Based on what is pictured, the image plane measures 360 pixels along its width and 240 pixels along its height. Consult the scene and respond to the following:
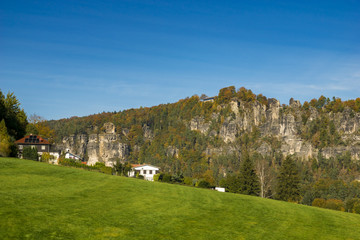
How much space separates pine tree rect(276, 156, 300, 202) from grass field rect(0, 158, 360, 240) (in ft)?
194

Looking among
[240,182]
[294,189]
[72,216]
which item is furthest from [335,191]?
[72,216]

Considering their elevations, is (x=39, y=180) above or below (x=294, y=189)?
above

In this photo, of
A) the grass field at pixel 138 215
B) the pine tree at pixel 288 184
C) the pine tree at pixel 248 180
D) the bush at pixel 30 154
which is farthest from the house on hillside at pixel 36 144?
the grass field at pixel 138 215

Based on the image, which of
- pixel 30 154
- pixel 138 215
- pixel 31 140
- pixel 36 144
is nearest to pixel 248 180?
pixel 30 154

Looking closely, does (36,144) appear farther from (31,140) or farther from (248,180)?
(248,180)

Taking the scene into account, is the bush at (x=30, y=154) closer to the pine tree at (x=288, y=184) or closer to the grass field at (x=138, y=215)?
the grass field at (x=138, y=215)

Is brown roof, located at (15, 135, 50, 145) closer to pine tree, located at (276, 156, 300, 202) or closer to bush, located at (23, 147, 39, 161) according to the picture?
bush, located at (23, 147, 39, 161)

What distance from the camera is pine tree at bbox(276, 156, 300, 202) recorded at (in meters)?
84.8

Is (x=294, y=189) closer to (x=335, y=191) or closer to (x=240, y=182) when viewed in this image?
(x=240, y=182)

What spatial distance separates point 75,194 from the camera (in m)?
25.3

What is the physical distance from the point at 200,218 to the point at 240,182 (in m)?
64.5

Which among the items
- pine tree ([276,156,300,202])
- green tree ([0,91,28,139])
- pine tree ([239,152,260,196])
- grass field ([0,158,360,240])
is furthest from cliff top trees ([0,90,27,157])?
pine tree ([276,156,300,202])

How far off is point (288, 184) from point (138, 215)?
72004 millimetres

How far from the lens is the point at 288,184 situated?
8650 centimetres
